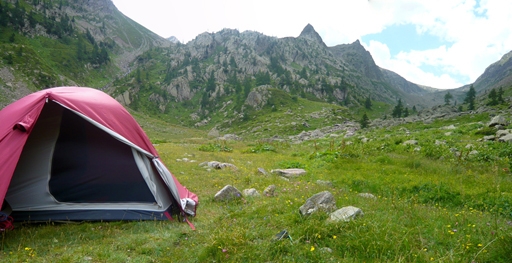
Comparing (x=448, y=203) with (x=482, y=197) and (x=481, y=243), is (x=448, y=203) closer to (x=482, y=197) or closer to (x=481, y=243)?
(x=482, y=197)

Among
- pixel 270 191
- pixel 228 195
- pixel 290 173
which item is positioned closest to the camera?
pixel 228 195

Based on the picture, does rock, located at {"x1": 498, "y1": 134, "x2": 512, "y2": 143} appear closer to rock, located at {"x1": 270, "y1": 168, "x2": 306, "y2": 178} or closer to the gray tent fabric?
rock, located at {"x1": 270, "y1": 168, "x2": 306, "y2": 178}

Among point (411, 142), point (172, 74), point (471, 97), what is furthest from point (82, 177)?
point (172, 74)

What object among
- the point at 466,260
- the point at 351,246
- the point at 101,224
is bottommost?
the point at 101,224

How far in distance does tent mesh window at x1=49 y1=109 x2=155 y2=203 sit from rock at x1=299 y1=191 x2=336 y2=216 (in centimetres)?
422

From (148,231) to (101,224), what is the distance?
140cm

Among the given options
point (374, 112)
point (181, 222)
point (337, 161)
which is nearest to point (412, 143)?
point (337, 161)

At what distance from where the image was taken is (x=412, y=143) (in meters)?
15.6

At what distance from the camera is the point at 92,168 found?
7.34 metres

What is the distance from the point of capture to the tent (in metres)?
6.67

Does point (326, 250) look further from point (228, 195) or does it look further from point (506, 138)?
point (506, 138)

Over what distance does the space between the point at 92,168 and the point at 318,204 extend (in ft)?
20.8

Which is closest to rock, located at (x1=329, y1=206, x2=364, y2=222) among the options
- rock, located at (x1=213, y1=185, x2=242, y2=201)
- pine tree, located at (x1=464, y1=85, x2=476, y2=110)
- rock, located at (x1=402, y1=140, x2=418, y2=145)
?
rock, located at (x1=213, y1=185, x2=242, y2=201)

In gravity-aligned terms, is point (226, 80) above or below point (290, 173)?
above
